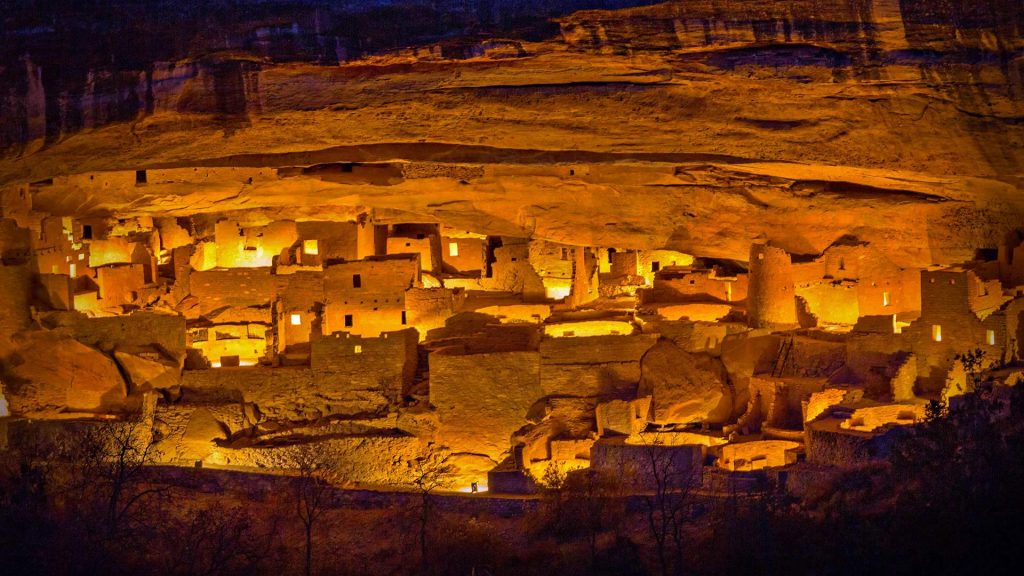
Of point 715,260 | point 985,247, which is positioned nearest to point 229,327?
point 715,260

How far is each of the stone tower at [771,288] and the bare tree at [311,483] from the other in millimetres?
9153

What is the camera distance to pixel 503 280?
27828 mm

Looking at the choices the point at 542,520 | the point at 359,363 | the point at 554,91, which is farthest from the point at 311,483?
the point at 554,91

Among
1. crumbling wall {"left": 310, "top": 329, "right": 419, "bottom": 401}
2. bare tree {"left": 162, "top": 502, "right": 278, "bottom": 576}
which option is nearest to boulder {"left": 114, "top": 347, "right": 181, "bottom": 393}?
crumbling wall {"left": 310, "top": 329, "right": 419, "bottom": 401}

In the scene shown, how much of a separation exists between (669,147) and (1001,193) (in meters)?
6.01

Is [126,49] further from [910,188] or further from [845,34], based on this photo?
[910,188]

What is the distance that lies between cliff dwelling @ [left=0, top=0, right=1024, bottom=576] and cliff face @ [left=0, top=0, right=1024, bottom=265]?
59 mm

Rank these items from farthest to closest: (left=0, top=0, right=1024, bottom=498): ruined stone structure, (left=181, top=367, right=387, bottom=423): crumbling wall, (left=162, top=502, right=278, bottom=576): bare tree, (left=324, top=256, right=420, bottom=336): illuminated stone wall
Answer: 1. (left=324, top=256, right=420, bottom=336): illuminated stone wall
2. (left=181, top=367, right=387, bottom=423): crumbling wall
3. (left=0, top=0, right=1024, bottom=498): ruined stone structure
4. (left=162, top=502, right=278, bottom=576): bare tree

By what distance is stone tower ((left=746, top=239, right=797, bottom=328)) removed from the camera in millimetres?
24969

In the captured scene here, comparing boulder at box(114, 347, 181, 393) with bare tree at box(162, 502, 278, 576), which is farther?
boulder at box(114, 347, 181, 393)

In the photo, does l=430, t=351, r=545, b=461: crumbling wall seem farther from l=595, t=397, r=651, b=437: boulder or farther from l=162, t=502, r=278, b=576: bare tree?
l=162, t=502, r=278, b=576: bare tree

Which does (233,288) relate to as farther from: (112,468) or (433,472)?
(112,468)

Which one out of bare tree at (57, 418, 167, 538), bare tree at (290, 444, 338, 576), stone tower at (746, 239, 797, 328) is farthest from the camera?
stone tower at (746, 239, 797, 328)

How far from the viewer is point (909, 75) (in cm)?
1770
